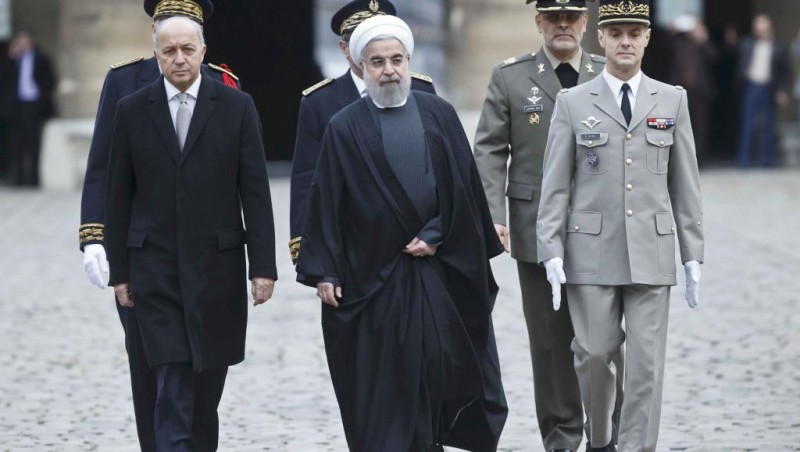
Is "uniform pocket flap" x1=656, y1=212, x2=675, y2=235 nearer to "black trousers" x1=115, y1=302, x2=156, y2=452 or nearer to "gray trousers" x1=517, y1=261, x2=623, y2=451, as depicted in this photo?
"gray trousers" x1=517, y1=261, x2=623, y2=451

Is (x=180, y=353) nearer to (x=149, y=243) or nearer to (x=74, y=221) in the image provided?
(x=149, y=243)

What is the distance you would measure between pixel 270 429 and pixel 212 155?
1.87m

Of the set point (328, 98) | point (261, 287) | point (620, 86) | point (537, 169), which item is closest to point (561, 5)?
point (620, 86)

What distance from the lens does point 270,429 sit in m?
7.95

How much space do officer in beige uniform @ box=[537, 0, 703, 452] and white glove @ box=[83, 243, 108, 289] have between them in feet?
5.33

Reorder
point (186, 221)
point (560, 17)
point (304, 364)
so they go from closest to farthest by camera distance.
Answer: point (186, 221)
point (560, 17)
point (304, 364)

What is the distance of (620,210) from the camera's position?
652cm

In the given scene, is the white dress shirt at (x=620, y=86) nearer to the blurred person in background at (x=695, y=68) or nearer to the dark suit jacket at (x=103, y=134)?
the dark suit jacket at (x=103, y=134)

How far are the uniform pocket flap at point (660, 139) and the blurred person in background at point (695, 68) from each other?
51.5ft

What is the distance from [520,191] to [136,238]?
1677 mm

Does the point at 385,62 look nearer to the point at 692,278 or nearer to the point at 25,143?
the point at 692,278

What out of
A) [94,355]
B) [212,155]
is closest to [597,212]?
[212,155]

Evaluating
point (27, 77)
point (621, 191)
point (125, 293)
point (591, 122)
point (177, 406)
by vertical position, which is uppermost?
point (591, 122)

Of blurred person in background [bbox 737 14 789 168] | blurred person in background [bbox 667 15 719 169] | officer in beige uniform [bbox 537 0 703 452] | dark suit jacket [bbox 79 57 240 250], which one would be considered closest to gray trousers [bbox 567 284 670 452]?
officer in beige uniform [bbox 537 0 703 452]
